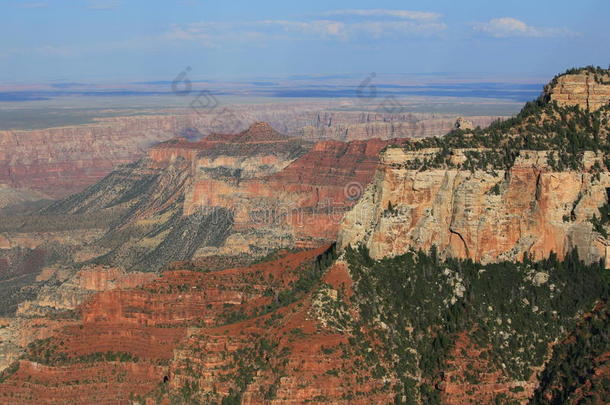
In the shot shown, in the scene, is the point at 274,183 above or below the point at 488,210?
below

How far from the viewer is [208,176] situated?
15125 cm

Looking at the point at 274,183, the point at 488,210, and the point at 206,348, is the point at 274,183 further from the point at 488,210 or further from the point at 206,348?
the point at 206,348

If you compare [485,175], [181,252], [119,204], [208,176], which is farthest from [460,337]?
[119,204]

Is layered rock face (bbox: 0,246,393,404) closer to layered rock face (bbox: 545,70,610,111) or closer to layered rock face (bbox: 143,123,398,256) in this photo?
layered rock face (bbox: 545,70,610,111)

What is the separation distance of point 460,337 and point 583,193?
10.9m

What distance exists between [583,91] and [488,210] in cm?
1099

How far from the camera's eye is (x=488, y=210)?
2704 inches

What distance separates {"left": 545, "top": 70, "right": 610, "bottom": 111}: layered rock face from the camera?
2894 inches

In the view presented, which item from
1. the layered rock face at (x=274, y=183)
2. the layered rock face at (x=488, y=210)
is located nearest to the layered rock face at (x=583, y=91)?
the layered rock face at (x=488, y=210)

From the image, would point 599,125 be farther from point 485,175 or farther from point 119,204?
point 119,204

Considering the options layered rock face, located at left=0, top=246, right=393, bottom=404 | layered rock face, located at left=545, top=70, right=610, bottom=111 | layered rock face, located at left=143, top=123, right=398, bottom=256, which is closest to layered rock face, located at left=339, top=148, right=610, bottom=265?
layered rock face, located at left=0, top=246, right=393, bottom=404

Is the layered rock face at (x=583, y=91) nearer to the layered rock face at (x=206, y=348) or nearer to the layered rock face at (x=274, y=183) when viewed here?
the layered rock face at (x=206, y=348)

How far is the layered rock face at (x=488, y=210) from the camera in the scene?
67.9 metres

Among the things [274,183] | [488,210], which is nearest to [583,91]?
[488,210]
